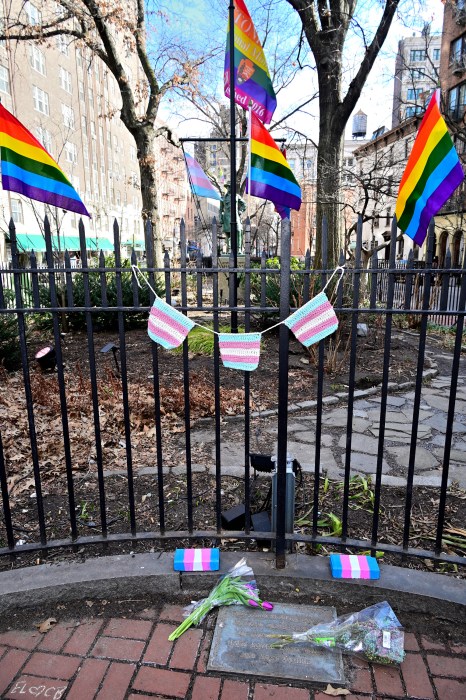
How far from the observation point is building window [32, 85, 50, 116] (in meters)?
32.9

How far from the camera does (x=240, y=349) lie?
7.77ft

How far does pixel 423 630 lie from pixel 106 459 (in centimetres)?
265

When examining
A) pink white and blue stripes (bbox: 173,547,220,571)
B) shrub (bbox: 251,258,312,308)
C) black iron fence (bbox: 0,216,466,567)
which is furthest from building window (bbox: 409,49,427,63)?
pink white and blue stripes (bbox: 173,547,220,571)

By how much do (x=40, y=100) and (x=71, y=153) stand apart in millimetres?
4952

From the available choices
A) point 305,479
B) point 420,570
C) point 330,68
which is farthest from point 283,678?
point 330,68

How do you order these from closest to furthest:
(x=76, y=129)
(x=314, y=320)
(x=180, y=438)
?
(x=314, y=320) < (x=180, y=438) < (x=76, y=129)

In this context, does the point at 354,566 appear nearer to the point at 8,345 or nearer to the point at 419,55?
the point at 8,345

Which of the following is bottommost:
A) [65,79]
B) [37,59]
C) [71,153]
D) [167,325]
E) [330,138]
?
[167,325]

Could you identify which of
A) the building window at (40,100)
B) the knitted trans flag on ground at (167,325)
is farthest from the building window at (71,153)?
the knitted trans flag on ground at (167,325)

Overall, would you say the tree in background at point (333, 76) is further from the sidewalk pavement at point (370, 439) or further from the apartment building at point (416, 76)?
the sidewalk pavement at point (370, 439)

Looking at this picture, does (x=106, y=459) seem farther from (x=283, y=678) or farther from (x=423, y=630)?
(x=423, y=630)

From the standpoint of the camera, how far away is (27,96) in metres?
31.5

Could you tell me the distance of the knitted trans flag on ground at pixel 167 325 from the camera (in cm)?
237

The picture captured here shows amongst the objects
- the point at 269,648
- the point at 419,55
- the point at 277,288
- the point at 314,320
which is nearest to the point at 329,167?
the point at 277,288
